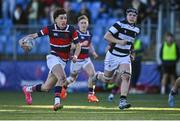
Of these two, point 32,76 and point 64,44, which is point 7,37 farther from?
point 64,44

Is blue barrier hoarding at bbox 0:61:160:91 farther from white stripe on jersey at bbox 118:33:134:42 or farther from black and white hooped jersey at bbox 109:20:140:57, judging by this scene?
white stripe on jersey at bbox 118:33:134:42

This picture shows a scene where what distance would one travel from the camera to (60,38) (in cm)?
1460

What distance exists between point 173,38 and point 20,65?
5571 mm

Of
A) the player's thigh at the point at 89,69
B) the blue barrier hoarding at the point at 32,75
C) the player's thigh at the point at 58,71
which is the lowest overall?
the blue barrier hoarding at the point at 32,75

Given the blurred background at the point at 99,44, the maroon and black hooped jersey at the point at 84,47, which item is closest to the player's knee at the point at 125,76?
the maroon and black hooped jersey at the point at 84,47

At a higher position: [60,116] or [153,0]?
[153,0]

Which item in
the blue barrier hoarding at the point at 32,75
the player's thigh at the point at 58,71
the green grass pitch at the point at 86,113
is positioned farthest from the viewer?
the blue barrier hoarding at the point at 32,75

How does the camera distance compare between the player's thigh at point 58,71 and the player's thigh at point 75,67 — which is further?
the player's thigh at point 75,67

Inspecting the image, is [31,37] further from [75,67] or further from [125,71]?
[75,67]

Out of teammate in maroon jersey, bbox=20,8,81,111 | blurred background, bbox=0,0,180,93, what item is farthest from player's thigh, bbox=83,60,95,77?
blurred background, bbox=0,0,180,93

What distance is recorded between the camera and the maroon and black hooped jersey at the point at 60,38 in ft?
47.8

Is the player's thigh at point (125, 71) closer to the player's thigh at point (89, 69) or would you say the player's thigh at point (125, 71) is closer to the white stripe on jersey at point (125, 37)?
the white stripe on jersey at point (125, 37)

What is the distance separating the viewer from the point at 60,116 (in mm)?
12797

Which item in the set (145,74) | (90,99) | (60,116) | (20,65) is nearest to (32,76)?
(20,65)
